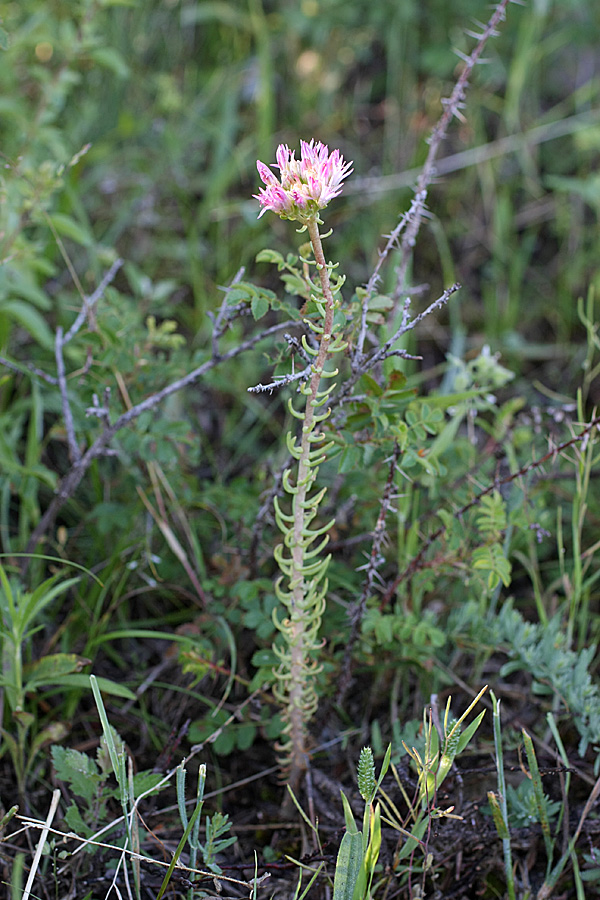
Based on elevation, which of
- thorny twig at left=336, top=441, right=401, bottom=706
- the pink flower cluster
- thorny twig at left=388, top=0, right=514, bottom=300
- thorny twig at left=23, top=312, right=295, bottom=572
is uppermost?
thorny twig at left=388, top=0, right=514, bottom=300

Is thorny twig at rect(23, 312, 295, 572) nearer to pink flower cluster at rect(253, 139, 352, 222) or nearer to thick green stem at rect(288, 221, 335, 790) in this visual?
thick green stem at rect(288, 221, 335, 790)

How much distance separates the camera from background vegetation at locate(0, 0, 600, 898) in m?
1.65

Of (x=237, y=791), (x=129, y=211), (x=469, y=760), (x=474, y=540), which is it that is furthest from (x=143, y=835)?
(x=129, y=211)

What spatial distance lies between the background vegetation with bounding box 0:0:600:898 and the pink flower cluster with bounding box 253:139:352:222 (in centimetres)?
41

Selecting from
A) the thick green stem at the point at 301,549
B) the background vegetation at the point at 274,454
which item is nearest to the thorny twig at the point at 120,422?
the background vegetation at the point at 274,454

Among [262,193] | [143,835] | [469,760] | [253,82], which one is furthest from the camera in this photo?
[253,82]

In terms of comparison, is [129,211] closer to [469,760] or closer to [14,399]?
[14,399]

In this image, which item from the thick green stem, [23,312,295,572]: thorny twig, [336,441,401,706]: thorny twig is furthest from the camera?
[23,312,295,572]: thorny twig

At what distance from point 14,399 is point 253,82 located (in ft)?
7.23

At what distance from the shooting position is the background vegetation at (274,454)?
165cm

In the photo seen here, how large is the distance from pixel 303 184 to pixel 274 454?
153cm

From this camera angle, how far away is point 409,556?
6.12ft

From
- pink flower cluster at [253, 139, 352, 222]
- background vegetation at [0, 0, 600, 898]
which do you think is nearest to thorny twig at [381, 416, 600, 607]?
background vegetation at [0, 0, 600, 898]

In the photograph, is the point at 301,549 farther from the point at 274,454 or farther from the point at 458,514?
the point at 274,454
